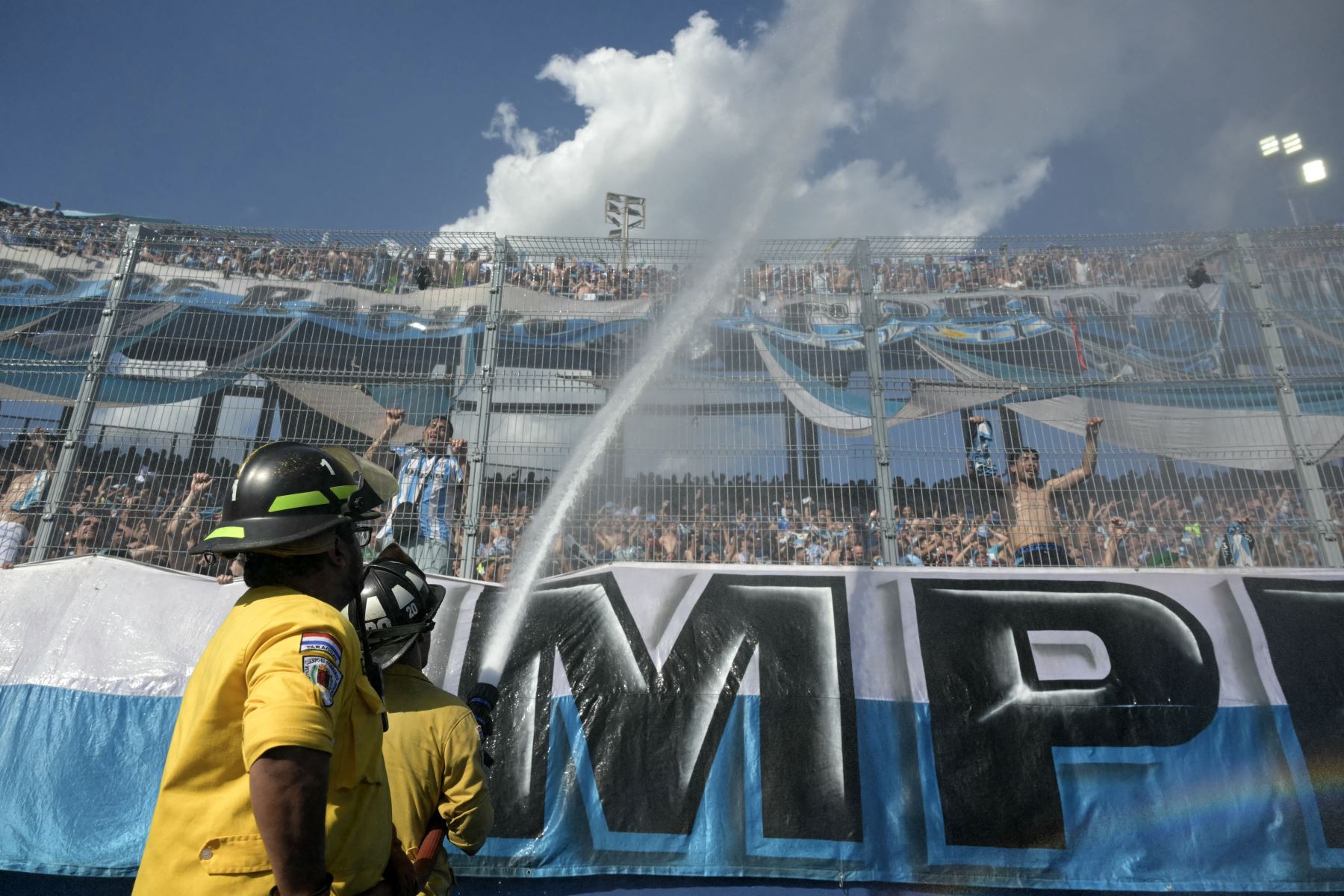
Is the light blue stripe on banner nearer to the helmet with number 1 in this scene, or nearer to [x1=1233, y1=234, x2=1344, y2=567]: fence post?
the helmet with number 1

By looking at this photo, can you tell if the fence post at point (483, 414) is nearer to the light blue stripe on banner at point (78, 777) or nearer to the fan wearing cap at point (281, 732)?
the light blue stripe on banner at point (78, 777)

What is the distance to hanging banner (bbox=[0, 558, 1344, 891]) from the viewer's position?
4.46 m

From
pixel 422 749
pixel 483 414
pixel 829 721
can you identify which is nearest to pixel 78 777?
pixel 422 749

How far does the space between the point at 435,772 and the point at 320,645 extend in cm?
161

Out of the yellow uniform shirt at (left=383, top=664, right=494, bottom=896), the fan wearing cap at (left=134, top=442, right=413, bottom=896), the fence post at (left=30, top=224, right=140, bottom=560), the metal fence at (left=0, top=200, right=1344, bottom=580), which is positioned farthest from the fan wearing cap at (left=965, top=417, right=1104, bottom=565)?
the fence post at (left=30, top=224, right=140, bottom=560)

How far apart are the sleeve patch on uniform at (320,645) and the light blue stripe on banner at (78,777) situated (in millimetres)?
4458

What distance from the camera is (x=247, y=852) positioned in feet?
4.83

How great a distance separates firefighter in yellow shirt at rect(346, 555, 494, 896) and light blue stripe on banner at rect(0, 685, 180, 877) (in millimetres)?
2990

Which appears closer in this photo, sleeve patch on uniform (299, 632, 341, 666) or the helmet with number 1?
sleeve patch on uniform (299, 632, 341, 666)

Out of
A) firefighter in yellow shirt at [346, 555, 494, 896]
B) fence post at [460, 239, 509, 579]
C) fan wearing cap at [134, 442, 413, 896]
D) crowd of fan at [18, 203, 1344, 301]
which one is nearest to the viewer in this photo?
fan wearing cap at [134, 442, 413, 896]

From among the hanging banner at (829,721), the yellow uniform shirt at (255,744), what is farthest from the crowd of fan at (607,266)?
the yellow uniform shirt at (255,744)

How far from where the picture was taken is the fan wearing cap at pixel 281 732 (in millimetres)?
1381

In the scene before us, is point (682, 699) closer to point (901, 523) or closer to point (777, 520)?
point (777, 520)

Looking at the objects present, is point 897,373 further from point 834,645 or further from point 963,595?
point 834,645
